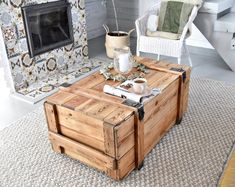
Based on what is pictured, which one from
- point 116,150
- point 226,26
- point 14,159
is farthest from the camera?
point 226,26

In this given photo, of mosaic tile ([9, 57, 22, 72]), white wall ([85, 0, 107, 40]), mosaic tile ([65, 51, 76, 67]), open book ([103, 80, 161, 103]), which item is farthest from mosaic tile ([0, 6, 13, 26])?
white wall ([85, 0, 107, 40])

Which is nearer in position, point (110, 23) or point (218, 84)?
point (218, 84)

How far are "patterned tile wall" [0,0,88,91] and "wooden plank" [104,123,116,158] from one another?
5.54 ft

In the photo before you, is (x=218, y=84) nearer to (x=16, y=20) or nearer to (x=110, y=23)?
(x=16, y=20)

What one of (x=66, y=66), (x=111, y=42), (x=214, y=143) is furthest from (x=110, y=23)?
(x=214, y=143)

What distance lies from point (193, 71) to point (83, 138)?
2.02 m

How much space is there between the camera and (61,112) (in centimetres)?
177

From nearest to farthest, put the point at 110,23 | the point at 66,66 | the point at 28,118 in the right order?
1. the point at 28,118
2. the point at 66,66
3. the point at 110,23

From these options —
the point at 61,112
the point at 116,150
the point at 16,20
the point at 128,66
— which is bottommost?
the point at 116,150

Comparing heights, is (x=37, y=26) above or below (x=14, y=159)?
above

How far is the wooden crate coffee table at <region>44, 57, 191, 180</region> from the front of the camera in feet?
5.25

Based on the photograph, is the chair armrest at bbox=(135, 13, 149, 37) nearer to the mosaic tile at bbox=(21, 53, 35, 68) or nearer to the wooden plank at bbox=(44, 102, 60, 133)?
the mosaic tile at bbox=(21, 53, 35, 68)

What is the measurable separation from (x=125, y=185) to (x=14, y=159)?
2.72ft

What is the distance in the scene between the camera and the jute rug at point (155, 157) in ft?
5.71
